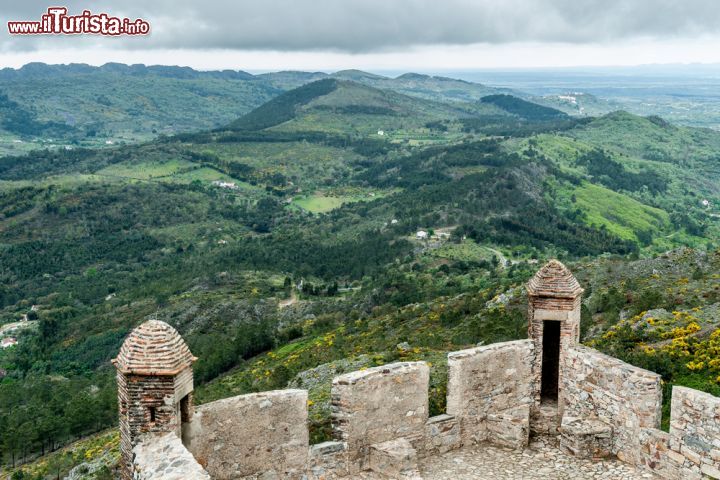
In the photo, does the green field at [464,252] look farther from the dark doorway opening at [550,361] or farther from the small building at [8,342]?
the dark doorway opening at [550,361]

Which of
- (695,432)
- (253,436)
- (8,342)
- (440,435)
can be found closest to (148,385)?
(253,436)

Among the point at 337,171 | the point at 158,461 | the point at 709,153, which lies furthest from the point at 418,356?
the point at 709,153

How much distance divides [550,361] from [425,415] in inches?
147

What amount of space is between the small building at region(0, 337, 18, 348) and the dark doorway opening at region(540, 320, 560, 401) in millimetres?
85014

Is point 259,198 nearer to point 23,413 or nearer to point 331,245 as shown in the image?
point 331,245

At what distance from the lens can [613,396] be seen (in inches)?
500

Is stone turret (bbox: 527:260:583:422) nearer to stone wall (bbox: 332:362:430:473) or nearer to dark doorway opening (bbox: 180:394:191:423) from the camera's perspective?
stone wall (bbox: 332:362:430:473)

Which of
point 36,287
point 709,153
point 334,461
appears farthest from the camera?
point 709,153

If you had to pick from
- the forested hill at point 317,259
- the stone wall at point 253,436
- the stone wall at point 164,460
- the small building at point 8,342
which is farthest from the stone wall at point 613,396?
the small building at point 8,342

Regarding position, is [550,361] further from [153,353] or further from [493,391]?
[153,353]

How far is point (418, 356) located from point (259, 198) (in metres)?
143

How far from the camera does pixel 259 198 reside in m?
165

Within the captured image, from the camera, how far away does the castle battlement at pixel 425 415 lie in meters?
9.62

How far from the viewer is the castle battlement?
9.62 metres
